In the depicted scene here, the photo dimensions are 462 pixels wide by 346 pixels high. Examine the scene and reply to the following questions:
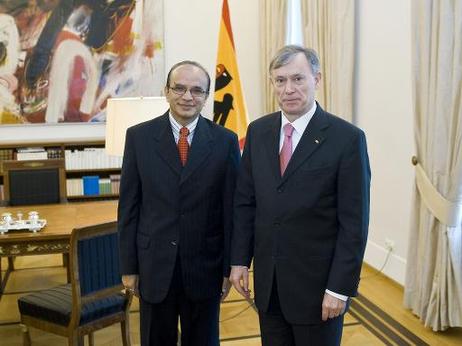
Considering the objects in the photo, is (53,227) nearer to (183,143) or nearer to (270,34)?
(183,143)

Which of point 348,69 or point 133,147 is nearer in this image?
point 133,147

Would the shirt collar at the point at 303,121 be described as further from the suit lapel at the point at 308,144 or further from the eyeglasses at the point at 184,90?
the eyeglasses at the point at 184,90

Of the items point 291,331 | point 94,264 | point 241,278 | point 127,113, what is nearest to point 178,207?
point 241,278

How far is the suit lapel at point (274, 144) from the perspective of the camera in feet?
6.20

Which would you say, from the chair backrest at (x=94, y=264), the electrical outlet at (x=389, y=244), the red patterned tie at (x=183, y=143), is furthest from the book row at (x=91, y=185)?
the red patterned tie at (x=183, y=143)

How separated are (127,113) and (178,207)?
4.89 feet

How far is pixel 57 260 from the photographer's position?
214 inches

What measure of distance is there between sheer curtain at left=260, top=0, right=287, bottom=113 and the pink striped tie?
4270mm

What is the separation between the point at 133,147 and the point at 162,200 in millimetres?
240

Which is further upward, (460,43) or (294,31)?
(294,31)

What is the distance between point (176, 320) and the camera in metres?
2.24

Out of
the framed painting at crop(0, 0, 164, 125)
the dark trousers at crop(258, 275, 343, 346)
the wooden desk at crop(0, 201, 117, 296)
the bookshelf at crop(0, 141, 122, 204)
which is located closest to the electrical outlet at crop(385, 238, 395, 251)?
the wooden desk at crop(0, 201, 117, 296)

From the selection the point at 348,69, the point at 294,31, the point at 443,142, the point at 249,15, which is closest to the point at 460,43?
the point at 443,142

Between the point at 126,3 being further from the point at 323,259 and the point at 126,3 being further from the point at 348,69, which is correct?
the point at 323,259
